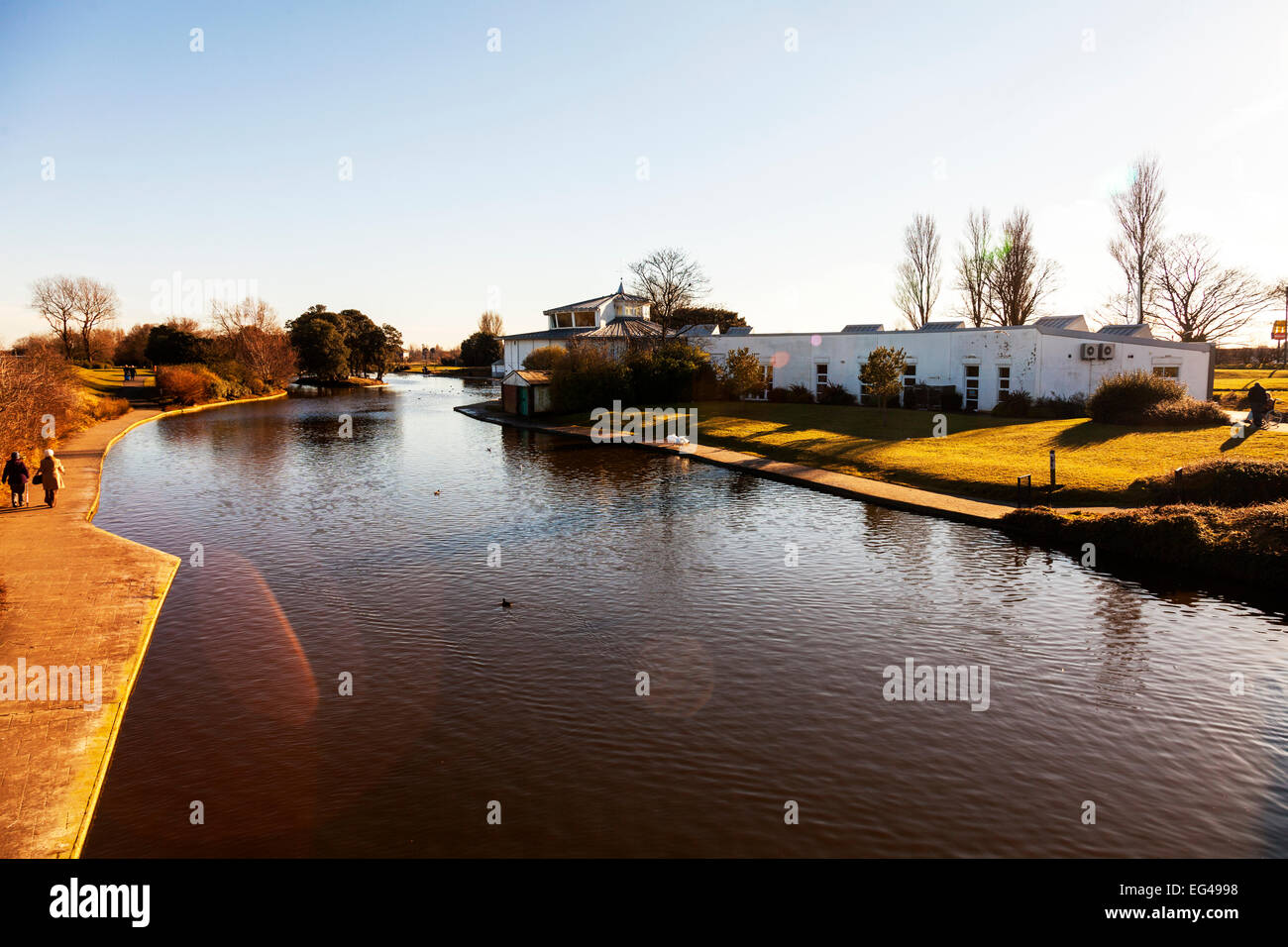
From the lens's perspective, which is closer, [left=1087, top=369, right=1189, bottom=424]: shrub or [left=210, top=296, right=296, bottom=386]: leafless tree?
[left=1087, top=369, right=1189, bottom=424]: shrub

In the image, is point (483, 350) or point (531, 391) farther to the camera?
point (483, 350)

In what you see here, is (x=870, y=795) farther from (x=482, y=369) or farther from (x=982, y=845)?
(x=482, y=369)

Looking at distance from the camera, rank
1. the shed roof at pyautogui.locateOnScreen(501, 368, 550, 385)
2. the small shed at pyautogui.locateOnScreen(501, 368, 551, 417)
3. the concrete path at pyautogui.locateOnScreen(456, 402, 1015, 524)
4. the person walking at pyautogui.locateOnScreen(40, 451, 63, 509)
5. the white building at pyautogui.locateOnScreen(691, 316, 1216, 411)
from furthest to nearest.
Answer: the small shed at pyautogui.locateOnScreen(501, 368, 551, 417), the shed roof at pyautogui.locateOnScreen(501, 368, 550, 385), the white building at pyautogui.locateOnScreen(691, 316, 1216, 411), the person walking at pyautogui.locateOnScreen(40, 451, 63, 509), the concrete path at pyautogui.locateOnScreen(456, 402, 1015, 524)

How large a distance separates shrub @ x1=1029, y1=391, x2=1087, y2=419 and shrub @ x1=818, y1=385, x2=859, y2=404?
10.6m

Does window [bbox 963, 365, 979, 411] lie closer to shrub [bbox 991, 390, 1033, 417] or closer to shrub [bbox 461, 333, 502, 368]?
shrub [bbox 991, 390, 1033, 417]

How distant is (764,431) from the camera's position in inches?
1480

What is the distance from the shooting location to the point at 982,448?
30.1 m

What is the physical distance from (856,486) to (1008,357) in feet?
65.1

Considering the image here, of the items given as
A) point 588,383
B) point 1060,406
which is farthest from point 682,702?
point 588,383

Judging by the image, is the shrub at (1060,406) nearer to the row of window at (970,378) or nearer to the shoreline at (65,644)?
the row of window at (970,378)

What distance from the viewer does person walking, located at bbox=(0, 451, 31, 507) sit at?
2172 cm

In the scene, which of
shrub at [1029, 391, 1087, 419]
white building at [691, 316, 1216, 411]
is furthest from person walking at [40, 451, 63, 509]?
shrub at [1029, 391, 1087, 419]

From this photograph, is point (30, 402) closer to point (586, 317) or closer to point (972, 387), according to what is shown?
A: point (972, 387)

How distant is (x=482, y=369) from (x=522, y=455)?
9646 cm
